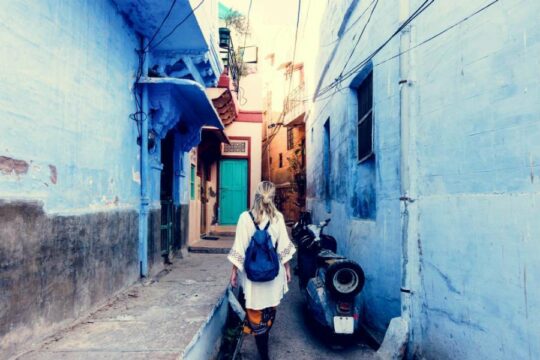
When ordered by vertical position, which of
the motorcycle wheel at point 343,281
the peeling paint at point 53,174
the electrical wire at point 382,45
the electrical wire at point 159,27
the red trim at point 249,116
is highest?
the red trim at point 249,116

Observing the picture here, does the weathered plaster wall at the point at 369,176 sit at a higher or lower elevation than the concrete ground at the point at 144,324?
higher

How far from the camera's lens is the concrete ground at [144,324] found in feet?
9.22

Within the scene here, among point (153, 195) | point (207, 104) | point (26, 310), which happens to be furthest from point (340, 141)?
point (26, 310)

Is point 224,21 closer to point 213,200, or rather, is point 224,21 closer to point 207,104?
point 213,200

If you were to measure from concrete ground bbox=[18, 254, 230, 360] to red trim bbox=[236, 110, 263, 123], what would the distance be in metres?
9.57

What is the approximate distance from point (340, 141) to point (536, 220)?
514 centimetres

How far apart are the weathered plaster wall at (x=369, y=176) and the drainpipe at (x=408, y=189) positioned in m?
0.28

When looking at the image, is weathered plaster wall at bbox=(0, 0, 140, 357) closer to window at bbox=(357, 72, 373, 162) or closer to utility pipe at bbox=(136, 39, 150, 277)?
utility pipe at bbox=(136, 39, 150, 277)

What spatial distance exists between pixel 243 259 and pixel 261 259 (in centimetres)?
22

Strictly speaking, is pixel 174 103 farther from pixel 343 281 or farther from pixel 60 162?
pixel 343 281

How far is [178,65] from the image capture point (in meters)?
6.33

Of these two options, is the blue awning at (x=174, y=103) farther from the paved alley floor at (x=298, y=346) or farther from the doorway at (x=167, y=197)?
the paved alley floor at (x=298, y=346)

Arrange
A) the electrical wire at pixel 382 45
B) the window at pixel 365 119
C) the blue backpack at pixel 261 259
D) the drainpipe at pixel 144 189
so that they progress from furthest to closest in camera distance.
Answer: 1. the window at pixel 365 119
2. the drainpipe at pixel 144 189
3. the electrical wire at pixel 382 45
4. the blue backpack at pixel 261 259

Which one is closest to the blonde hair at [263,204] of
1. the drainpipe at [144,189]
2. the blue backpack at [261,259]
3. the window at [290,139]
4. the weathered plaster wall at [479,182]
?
the blue backpack at [261,259]
